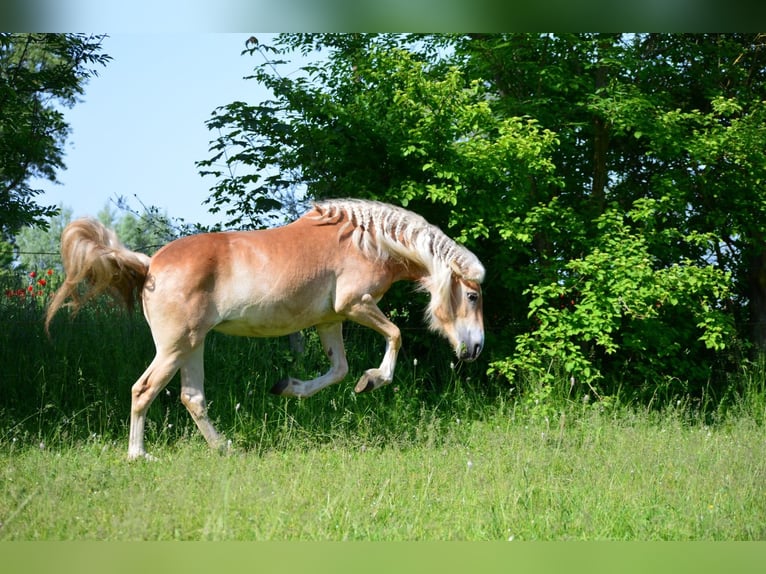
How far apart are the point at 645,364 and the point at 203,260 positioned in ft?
18.2

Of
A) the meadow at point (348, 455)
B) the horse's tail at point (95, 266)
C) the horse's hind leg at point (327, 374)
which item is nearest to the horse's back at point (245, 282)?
the horse's tail at point (95, 266)

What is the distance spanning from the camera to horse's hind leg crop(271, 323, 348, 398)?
6.62 metres

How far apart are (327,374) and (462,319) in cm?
127

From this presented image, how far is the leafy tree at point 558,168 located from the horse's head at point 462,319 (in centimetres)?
127

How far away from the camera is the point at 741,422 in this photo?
8.17 meters

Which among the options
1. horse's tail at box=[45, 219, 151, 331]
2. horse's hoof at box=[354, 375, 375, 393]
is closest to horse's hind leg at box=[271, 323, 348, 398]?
horse's hoof at box=[354, 375, 375, 393]

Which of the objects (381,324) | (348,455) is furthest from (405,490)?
(381,324)

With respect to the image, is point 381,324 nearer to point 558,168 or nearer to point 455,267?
point 455,267

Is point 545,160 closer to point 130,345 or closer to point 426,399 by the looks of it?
point 426,399

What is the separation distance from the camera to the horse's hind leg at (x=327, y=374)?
6625mm

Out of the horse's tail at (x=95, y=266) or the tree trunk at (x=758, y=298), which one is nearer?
the horse's tail at (x=95, y=266)

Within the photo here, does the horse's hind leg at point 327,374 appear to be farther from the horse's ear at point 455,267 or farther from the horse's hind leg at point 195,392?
the horse's ear at point 455,267

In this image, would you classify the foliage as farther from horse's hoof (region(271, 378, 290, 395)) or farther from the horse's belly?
horse's hoof (region(271, 378, 290, 395))

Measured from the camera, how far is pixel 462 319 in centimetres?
715
